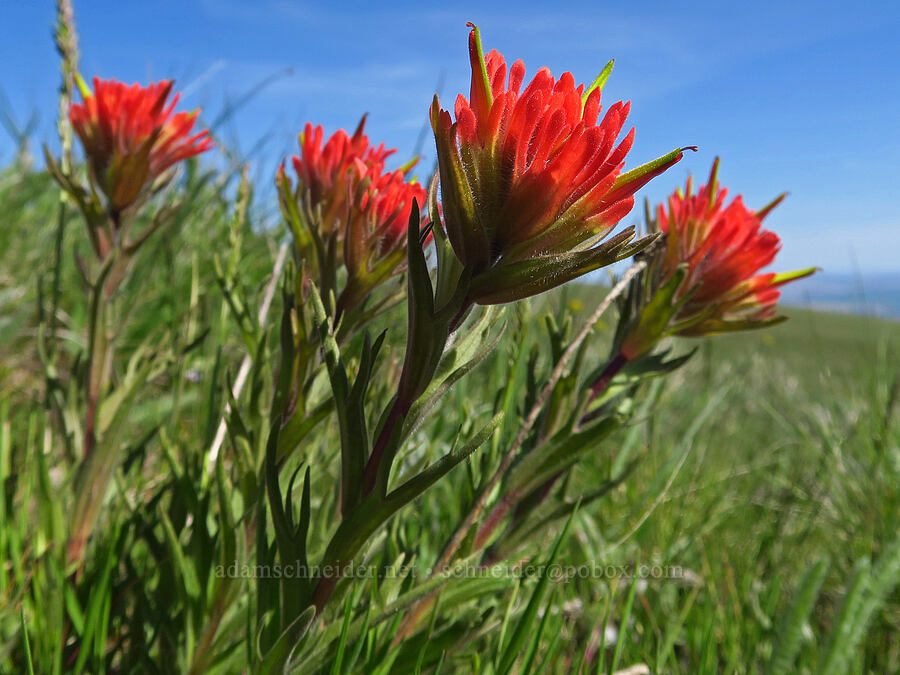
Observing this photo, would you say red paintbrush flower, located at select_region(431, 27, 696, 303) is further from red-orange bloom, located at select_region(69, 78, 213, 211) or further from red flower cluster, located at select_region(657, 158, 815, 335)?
red-orange bloom, located at select_region(69, 78, 213, 211)

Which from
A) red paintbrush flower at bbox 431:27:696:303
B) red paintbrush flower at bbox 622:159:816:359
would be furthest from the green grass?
red paintbrush flower at bbox 431:27:696:303

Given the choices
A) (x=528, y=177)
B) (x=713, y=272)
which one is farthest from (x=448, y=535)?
(x=528, y=177)

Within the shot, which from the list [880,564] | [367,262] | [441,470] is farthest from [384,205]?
[880,564]

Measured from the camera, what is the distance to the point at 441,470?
20.2 inches

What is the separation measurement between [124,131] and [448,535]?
0.88m

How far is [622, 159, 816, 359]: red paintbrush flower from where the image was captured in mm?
857

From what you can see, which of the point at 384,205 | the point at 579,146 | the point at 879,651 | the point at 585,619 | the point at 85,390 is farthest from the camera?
the point at 879,651

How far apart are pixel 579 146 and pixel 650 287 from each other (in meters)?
0.47

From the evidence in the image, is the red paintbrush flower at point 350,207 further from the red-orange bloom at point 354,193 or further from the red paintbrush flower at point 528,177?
the red paintbrush flower at point 528,177

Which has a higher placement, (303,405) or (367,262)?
(367,262)

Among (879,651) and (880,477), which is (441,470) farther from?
(880,477)

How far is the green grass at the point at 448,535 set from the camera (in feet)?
2.58

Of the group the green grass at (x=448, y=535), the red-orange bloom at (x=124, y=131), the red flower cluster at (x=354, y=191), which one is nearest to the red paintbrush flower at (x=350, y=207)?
the red flower cluster at (x=354, y=191)

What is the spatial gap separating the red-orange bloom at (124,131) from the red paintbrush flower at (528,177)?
2.40 feet
